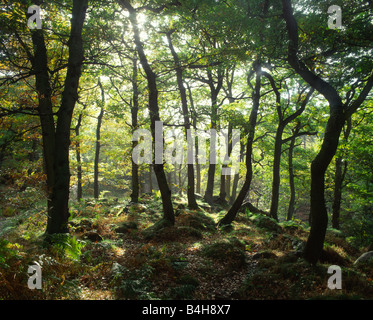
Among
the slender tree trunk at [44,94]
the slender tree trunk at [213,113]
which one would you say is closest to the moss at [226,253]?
the slender tree trunk at [213,113]

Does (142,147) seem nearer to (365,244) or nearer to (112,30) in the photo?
(112,30)

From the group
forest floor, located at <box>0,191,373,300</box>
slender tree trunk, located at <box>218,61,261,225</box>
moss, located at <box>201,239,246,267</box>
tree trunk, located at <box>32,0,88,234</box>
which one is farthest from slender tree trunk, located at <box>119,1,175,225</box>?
slender tree trunk, located at <box>218,61,261,225</box>

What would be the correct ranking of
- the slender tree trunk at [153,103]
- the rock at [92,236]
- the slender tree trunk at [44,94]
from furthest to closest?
the slender tree trunk at [153,103]
the rock at [92,236]
the slender tree trunk at [44,94]

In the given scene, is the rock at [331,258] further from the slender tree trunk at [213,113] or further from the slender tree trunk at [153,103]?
the slender tree trunk at [213,113]

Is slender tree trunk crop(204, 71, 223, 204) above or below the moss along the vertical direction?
above

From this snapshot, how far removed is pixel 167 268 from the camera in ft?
21.8

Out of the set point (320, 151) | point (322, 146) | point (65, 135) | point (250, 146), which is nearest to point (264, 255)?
point (320, 151)

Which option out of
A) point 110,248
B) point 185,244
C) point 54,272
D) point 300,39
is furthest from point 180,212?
point 300,39

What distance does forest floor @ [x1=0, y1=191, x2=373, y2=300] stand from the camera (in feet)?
16.4

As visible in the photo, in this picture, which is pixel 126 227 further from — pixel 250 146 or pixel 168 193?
pixel 250 146

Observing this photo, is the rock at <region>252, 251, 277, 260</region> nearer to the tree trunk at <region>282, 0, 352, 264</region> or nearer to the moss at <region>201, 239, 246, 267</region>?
the moss at <region>201, 239, 246, 267</region>

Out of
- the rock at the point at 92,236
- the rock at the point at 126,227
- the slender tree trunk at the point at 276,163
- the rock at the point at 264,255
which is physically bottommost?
the rock at the point at 264,255

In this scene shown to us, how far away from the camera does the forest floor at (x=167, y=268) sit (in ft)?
16.4
